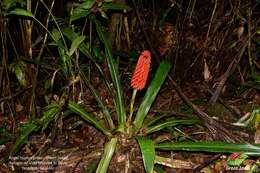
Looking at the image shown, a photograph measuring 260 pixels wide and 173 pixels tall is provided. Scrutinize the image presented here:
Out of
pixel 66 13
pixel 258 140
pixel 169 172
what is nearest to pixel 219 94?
pixel 258 140

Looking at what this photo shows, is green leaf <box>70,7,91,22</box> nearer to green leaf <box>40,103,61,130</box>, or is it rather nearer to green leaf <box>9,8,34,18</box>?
green leaf <box>9,8,34,18</box>

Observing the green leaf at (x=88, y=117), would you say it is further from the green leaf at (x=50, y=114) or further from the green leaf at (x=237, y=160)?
the green leaf at (x=237, y=160)

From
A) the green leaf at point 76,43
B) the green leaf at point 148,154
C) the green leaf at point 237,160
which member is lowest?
the green leaf at point 237,160

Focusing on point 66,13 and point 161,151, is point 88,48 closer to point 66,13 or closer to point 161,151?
point 66,13

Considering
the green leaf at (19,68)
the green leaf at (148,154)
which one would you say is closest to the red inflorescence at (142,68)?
the green leaf at (148,154)

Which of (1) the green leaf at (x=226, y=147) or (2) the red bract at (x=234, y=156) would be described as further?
(2) the red bract at (x=234, y=156)

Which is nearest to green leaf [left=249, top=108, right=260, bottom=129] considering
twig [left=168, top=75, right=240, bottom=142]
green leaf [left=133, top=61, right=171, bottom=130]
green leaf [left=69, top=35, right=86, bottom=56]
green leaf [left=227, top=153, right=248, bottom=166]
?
twig [left=168, top=75, right=240, bottom=142]

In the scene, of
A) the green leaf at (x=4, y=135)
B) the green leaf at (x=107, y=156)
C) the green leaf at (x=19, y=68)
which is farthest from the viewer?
the green leaf at (x=19, y=68)

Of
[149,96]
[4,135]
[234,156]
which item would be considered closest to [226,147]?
[234,156]

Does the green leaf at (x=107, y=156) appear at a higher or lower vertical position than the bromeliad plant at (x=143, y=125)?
lower

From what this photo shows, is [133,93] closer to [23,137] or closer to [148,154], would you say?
[148,154]
